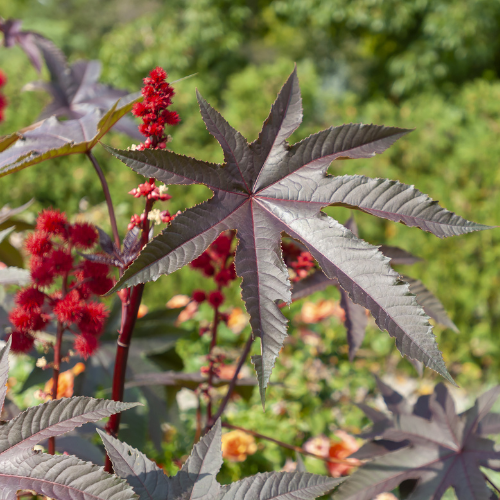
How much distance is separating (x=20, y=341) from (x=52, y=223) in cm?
20

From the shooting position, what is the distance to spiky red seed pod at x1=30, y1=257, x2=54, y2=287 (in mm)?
743

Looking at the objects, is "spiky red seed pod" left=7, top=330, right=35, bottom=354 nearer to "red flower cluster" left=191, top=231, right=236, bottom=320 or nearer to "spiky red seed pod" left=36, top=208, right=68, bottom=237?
"spiky red seed pod" left=36, top=208, right=68, bottom=237

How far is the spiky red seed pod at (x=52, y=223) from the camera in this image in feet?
2.47

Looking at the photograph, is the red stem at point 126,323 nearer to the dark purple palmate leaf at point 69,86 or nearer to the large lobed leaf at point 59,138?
the large lobed leaf at point 59,138

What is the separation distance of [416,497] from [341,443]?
0.69m

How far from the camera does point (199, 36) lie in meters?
7.93

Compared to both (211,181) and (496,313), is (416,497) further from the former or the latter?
(496,313)

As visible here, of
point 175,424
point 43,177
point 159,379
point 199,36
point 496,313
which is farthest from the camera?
point 199,36

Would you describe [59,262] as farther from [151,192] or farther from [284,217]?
[284,217]

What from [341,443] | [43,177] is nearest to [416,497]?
[341,443]

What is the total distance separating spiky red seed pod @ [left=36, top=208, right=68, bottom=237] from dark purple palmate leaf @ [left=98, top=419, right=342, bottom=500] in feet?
1.09

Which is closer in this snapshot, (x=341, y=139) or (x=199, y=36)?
(x=341, y=139)

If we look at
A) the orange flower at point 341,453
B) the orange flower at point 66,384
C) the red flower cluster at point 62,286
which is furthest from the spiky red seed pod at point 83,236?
the orange flower at point 341,453

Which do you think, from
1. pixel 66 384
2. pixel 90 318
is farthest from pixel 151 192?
pixel 66 384
